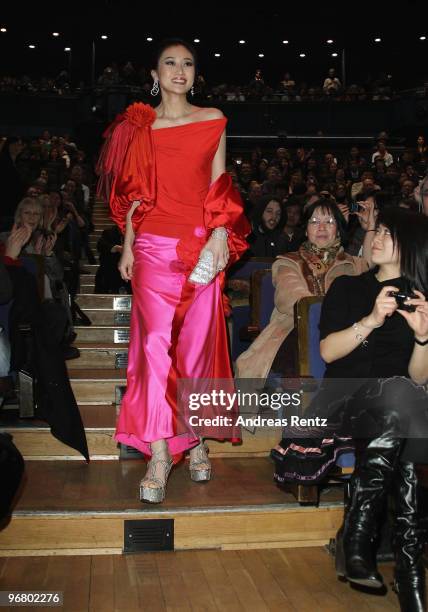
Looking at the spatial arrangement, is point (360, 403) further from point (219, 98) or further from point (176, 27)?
point (176, 27)

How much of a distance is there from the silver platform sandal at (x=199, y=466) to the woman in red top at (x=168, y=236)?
0.43 ft

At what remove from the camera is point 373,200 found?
176 inches

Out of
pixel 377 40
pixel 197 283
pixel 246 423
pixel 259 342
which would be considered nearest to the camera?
pixel 197 283

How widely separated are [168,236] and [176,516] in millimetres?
1043

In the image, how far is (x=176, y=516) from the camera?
2.96 metres

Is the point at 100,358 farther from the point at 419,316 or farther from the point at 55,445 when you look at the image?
the point at 419,316

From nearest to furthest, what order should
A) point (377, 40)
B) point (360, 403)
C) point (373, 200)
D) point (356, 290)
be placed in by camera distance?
point (360, 403) → point (356, 290) → point (373, 200) → point (377, 40)

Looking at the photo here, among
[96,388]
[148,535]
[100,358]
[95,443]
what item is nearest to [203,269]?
[148,535]

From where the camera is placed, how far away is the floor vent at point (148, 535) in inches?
116

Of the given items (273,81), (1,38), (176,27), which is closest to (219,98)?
(176,27)

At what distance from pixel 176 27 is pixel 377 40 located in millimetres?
5582

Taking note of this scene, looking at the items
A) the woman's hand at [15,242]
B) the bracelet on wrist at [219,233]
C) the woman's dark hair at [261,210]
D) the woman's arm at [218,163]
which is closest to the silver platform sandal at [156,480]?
the bracelet on wrist at [219,233]

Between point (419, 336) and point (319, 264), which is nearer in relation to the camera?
point (419, 336)

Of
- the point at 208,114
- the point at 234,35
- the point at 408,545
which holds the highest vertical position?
the point at 234,35
